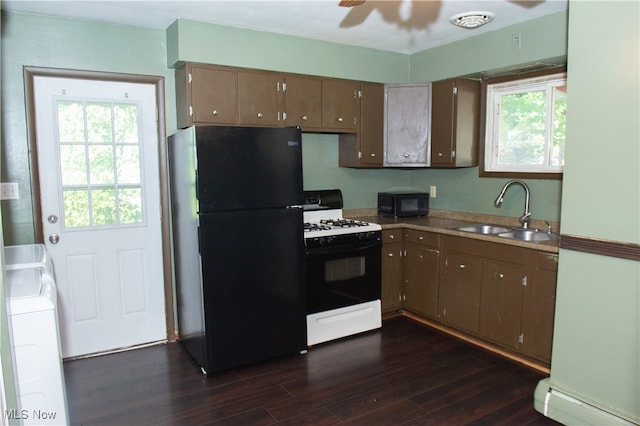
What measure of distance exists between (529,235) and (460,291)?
69 cm

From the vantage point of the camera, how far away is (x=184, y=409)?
2.64 m

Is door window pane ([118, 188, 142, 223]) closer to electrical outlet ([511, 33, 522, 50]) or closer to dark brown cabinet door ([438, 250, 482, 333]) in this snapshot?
dark brown cabinet door ([438, 250, 482, 333])

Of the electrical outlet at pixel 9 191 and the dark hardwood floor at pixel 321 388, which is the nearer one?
the dark hardwood floor at pixel 321 388

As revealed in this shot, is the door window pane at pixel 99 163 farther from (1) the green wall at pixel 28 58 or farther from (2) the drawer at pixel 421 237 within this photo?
(2) the drawer at pixel 421 237

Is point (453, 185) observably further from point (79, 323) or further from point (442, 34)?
point (79, 323)

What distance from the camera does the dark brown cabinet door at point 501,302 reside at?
123 inches

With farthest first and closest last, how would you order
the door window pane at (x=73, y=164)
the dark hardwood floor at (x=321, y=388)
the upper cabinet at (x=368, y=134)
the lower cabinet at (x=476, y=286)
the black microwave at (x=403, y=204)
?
1. the black microwave at (x=403, y=204)
2. the upper cabinet at (x=368, y=134)
3. the door window pane at (x=73, y=164)
4. the lower cabinet at (x=476, y=286)
5. the dark hardwood floor at (x=321, y=388)

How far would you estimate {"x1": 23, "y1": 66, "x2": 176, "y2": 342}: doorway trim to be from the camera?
3088 mm

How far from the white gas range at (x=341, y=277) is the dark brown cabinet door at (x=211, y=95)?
111 cm

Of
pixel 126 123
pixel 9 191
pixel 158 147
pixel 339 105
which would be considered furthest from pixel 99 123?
pixel 339 105

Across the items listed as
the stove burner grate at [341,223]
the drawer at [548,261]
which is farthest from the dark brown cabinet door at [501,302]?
the stove burner grate at [341,223]

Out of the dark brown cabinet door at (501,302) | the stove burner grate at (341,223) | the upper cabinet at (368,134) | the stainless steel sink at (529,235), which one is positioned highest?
the upper cabinet at (368,134)

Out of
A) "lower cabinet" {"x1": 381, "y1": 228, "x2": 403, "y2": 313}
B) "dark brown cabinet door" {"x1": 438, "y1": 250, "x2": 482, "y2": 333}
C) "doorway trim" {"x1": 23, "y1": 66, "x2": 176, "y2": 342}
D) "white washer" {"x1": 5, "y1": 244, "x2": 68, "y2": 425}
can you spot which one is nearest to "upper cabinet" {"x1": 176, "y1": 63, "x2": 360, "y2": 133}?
"doorway trim" {"x1": 23, "y1": 66, "x2": 176, "y2": 342}

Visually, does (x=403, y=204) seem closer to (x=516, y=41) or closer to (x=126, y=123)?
(x=516, y=41)
